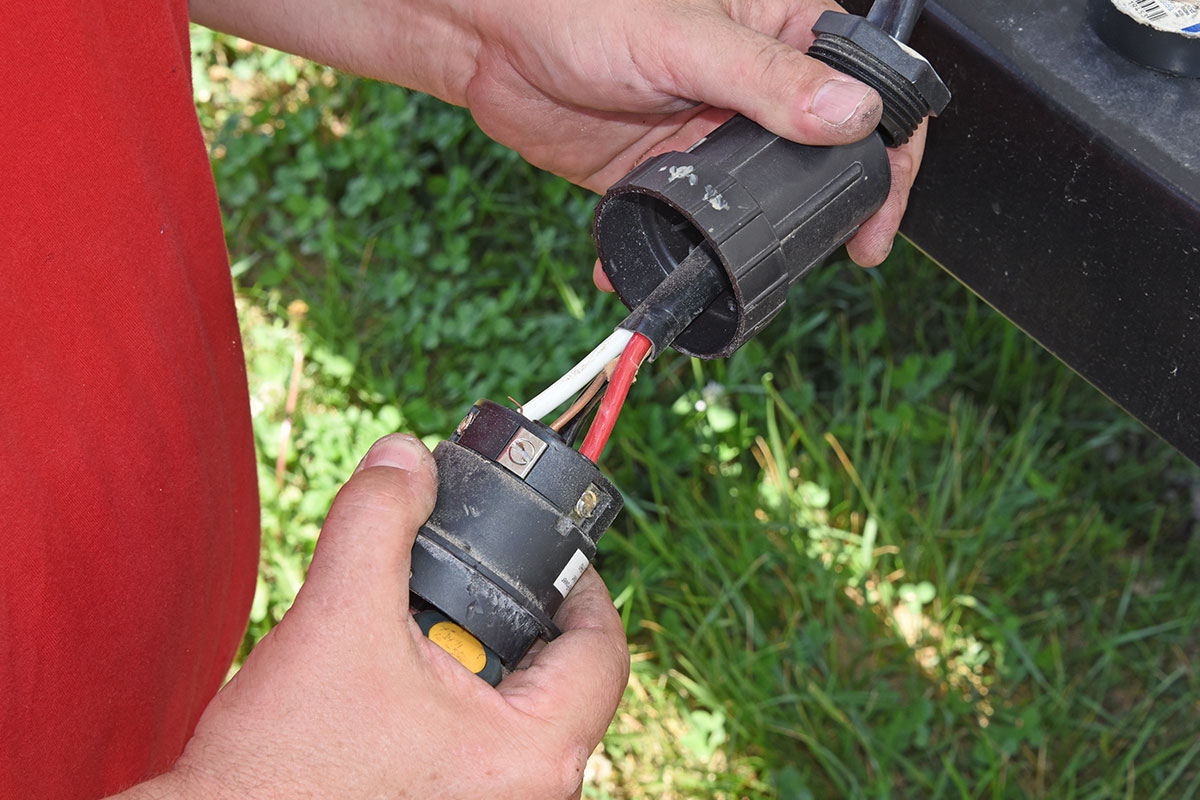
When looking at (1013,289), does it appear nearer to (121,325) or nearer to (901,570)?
(121,325)

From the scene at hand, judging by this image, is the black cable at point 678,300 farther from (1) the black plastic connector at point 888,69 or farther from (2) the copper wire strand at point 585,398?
(1) the black plastic connector at point 888,69

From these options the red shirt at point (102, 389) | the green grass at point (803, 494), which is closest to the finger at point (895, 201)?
the red shirt at point (102, 389)

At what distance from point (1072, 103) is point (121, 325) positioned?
87 cm

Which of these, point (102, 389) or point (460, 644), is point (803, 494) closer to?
point (460, 644)

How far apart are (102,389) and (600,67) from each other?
652mm

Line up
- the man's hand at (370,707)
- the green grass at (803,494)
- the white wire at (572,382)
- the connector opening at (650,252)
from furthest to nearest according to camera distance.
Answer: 1. the green grass at (803,494)
2. the connector opening at (650,252)
3. the white wire at (572,382)
4. the man's hand at (370,707)

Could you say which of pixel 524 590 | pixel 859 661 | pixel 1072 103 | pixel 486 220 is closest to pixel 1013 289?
pixel 1072 103

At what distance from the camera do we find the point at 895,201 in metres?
1.16

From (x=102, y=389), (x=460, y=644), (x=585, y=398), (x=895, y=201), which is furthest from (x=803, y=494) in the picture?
(x=102, y=389)

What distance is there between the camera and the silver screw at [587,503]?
0.96 m

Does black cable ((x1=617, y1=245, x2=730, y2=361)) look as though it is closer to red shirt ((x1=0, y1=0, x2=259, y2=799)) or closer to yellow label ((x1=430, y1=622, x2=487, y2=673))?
yellow label ((x1=430, y1=622, x2=487, y2=673))

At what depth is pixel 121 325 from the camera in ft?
3.38

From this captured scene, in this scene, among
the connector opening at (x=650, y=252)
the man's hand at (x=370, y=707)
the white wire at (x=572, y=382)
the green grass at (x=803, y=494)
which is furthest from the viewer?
the green grass at (x=803, y=494)

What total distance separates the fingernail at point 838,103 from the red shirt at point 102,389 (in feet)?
2.03
